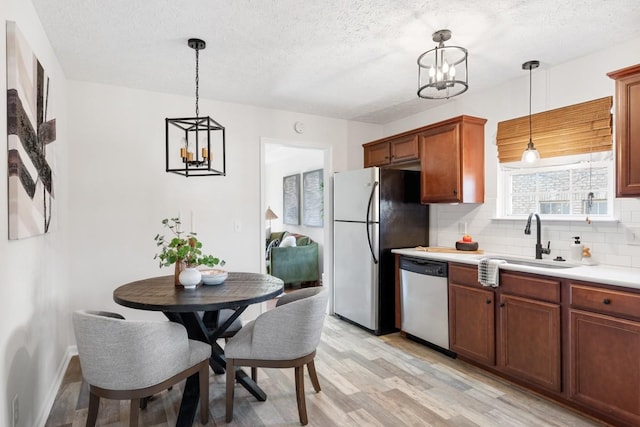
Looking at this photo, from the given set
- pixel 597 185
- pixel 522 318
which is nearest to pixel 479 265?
pixel 522 318

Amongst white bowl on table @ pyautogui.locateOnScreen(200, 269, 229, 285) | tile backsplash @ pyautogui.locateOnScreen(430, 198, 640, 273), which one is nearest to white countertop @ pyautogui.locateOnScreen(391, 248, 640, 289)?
tile backsplash @ pyautogui.locateOnScreen(430, 198, 640, 273)

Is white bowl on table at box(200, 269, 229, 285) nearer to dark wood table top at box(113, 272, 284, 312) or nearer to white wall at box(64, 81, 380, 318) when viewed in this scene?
dark wood table top at box(113, 272, 284, 312)

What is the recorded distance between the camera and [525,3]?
2088 mm

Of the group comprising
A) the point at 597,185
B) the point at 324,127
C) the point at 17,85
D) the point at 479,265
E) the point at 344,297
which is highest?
the point at 324,127

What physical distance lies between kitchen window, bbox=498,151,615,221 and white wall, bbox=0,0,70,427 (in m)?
3.49

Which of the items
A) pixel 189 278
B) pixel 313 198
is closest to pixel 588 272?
pixel 189 278

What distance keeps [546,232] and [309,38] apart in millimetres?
2362

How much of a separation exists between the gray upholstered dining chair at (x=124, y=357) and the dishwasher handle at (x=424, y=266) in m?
2.20

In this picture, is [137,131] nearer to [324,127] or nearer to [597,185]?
[324,127]

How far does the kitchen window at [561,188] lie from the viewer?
2714 millimetres

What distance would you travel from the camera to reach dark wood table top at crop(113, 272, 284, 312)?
2.02 meters

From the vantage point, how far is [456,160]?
338 cm

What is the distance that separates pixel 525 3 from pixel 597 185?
1.47 m

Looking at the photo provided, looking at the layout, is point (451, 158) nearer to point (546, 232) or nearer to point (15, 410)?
point (546, 232)
